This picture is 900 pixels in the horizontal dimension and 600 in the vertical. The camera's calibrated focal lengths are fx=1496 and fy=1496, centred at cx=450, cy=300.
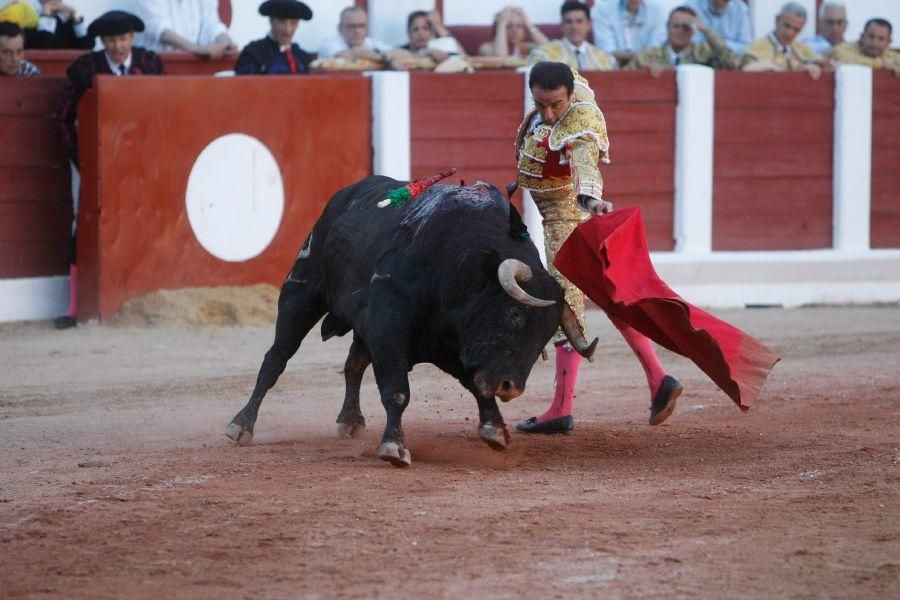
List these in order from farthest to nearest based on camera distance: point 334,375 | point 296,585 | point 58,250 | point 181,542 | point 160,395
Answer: point 58,250 → point 334,375 → point 160,395 → point 181,542 → point 296,585

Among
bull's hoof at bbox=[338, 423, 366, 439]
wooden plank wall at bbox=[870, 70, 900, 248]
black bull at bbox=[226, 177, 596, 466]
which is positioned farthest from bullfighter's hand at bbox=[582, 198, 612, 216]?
wooden plank wall at bbox=[870, 70, 900, 248]

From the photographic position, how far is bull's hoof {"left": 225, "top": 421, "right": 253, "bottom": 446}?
4809 millimetres

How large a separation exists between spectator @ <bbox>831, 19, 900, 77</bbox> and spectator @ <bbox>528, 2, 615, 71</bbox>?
164 cm

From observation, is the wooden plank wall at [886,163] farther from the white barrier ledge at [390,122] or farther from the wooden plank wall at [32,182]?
the wooden plank wall at [32,182]

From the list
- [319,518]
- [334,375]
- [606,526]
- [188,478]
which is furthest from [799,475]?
[334,375]

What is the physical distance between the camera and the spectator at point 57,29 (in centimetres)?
837

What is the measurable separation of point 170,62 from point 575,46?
233 centimetres

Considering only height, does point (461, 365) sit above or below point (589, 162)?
below

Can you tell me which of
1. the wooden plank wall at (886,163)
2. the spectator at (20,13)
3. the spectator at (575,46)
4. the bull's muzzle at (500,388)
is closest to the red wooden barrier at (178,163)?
the spectator at (20,13)

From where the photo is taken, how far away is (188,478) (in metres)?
4.13

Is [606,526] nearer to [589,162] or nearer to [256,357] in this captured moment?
[589,162]

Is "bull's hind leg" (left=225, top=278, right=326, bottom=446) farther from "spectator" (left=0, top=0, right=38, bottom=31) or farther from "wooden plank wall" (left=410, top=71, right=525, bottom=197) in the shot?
"spectator" (left=0, top=0, right=38, bottom=31)

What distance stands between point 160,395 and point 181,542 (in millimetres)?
2595

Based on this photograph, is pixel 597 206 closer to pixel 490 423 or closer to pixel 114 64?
pixel 490 423
